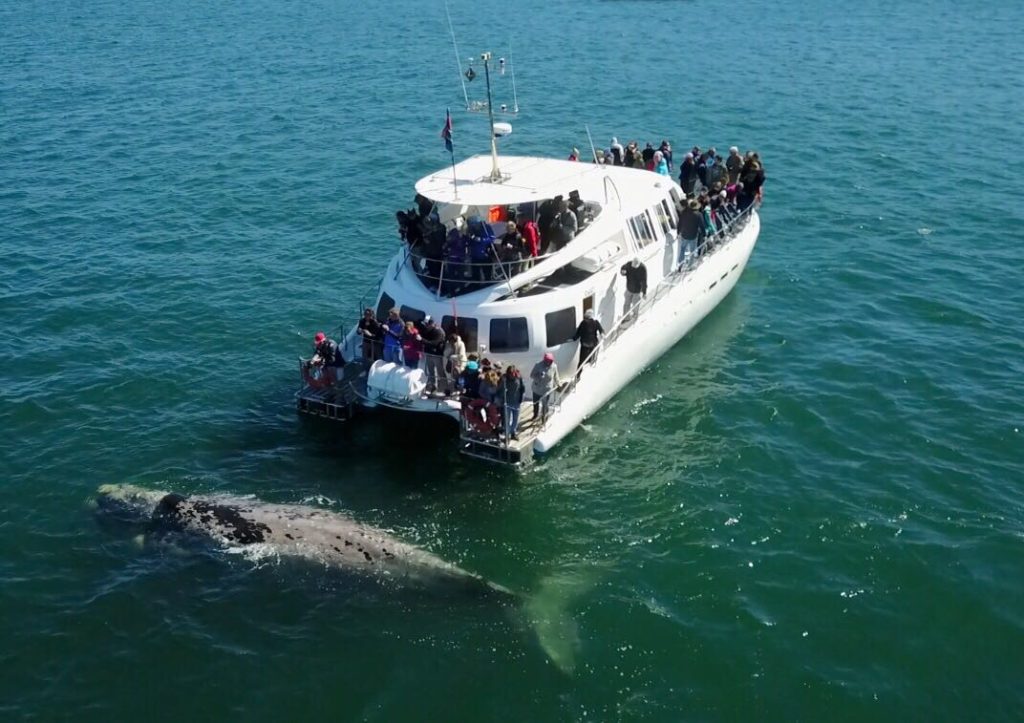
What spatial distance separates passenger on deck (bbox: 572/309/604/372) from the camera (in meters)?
23.8

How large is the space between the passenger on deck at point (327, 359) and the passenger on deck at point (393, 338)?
5.89 feet

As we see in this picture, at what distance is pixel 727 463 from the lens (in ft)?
→ 74.6

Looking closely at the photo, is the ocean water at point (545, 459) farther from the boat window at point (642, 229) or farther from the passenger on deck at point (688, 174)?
the passenger on deck at point (688, 174)

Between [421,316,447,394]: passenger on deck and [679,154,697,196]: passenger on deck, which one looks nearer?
[421,316,447,394]: passenger on deck

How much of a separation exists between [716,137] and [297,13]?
4816 centimetres

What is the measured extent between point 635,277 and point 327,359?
840 centimetres

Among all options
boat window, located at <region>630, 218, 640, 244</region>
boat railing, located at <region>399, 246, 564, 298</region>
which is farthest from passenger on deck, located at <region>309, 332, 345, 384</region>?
boat window, located at <region>630, 218, 640, 244</region>

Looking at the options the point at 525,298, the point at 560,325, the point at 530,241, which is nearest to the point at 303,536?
the point at 525,298

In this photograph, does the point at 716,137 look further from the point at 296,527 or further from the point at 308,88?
the point at 296,527

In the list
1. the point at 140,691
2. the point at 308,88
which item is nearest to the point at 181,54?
the point at 308,88

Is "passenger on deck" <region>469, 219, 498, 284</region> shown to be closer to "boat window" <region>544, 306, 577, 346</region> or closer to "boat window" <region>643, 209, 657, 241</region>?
"boat window" <region>544, 306, 577, 346</region>

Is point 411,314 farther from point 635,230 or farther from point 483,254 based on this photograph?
point 635,230

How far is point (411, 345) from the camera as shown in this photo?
22938mm

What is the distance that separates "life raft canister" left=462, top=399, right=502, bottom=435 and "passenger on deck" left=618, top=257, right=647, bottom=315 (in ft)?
18.9
